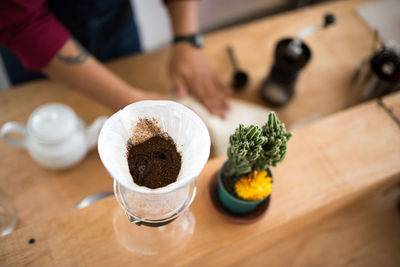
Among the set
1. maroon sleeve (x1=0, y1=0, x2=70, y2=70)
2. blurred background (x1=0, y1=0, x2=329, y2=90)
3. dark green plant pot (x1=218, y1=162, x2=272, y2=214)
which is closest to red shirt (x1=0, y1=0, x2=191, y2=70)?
maroon sleeve (x1=0, y1=0, x2=70, y2=70)

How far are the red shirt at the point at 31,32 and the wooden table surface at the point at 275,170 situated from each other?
0.25m

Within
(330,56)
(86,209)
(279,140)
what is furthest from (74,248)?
(330,56)

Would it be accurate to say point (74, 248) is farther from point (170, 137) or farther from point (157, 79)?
point (157, 79)

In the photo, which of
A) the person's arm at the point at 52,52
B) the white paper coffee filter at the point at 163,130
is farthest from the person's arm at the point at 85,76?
the white paper coffee filter at the point at 163,130

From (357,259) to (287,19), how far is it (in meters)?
1.00

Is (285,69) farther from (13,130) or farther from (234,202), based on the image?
(13,130)

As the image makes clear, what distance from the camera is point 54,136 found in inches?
31.0

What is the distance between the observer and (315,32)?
4.12 ft

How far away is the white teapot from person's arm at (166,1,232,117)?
39 centimetres

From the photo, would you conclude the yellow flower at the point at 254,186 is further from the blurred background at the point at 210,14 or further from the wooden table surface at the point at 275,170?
the blurred background at the point at 210,14

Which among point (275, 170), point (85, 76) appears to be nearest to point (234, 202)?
point (275, 170)

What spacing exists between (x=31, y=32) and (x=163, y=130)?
606 mm

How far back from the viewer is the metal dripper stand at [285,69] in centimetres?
93

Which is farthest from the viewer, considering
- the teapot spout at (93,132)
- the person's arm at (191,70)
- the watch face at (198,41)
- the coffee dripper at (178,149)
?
the watch face at (198,41)
